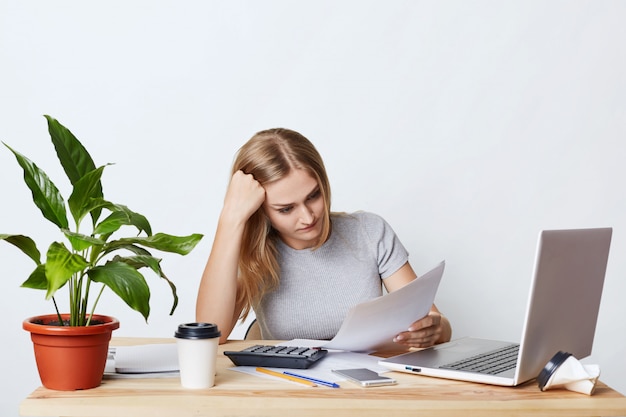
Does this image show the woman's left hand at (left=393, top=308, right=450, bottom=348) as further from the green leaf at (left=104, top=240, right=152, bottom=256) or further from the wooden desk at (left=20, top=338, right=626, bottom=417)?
the green leaf at (left=104, top=240, right=152, bottom=256)

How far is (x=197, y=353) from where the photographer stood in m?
1.36

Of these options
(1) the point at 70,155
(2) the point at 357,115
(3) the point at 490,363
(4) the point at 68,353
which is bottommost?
(3) the point at 490,363

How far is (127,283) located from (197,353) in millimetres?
191

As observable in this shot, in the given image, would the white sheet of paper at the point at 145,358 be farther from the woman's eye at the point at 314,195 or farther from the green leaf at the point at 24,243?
the woman's eye at the point at 314,195

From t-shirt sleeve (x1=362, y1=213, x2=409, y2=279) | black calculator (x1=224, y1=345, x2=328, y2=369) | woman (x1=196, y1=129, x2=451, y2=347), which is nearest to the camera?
black calculator (x1=224, y1=345, x2=328, y2=369)

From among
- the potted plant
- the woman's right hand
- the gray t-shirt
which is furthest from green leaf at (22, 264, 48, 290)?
the gray t-shirt

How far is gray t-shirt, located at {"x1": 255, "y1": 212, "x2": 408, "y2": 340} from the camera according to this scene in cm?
226

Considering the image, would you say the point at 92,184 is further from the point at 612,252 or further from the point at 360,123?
the point at 612,252

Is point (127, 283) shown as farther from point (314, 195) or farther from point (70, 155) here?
point (314, 195)

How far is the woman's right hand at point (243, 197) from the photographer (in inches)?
81.2

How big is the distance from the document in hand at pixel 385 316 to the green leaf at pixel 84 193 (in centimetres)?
57

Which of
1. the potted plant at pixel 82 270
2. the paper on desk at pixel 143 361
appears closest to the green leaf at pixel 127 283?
the potted plant at pixel 82 270

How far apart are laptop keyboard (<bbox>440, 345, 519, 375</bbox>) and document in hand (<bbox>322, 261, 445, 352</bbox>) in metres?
0.18

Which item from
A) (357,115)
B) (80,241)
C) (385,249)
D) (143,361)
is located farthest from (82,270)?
(357,115)
